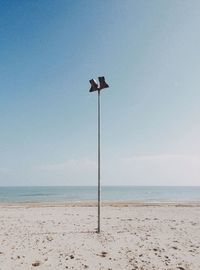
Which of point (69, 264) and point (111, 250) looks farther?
point (111, 250)

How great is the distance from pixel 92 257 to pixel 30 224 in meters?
8.76

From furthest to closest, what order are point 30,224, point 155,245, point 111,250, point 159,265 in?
point 30,224 < point 155,245 < point 111,250 < point 159,265

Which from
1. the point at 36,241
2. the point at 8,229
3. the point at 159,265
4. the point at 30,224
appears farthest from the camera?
the point at 30,224

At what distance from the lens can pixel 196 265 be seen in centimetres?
961

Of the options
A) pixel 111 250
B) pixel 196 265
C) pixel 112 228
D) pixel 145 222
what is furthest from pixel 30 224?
pixel 196 265

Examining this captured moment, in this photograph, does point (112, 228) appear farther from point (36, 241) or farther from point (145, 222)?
point (36, 241)

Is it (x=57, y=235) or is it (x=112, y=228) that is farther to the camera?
(x=112, y=228)

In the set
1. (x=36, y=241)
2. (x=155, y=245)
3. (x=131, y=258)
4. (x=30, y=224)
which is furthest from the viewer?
(x=30, y=224)

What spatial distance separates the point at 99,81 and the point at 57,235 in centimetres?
729

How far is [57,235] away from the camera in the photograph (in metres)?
14.6

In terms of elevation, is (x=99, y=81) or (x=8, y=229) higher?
(x=99, y=81)

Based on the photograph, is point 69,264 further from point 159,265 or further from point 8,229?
point 8,229

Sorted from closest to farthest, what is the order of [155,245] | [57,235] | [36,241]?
[155,245]
[36,241]
[57,235]

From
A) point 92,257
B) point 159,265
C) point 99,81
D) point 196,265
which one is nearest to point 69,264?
point 92,257
